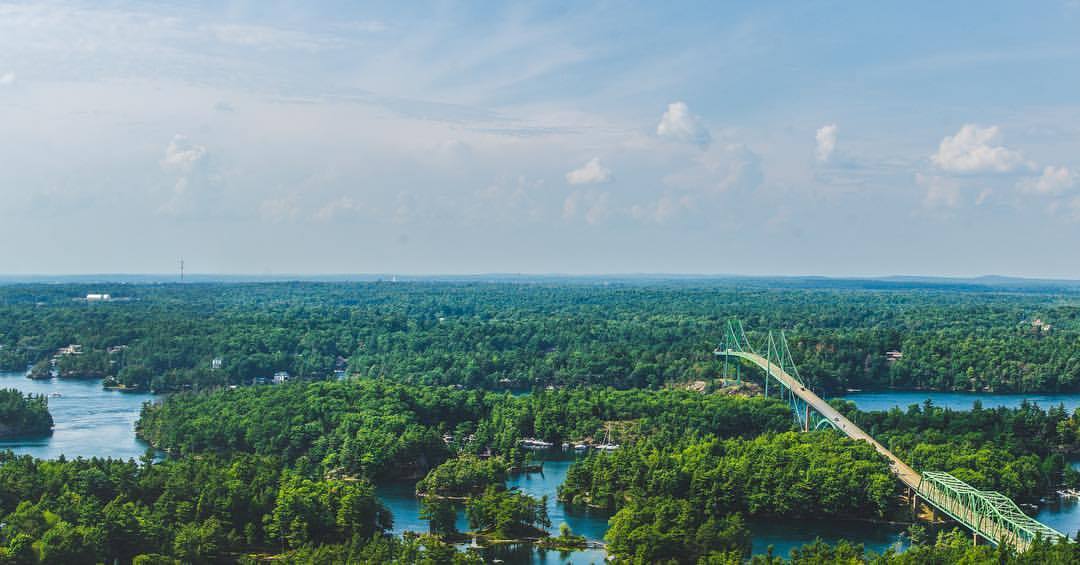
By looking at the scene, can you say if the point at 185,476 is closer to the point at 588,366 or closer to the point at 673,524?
the point at 673,524

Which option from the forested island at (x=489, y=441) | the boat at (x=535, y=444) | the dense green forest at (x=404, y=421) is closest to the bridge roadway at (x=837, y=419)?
the forested island at (x=489, y=441)

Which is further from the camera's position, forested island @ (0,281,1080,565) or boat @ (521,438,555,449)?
boat @ (521,438,555,449)

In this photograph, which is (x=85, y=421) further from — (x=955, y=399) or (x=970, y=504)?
(x=955, y=399)

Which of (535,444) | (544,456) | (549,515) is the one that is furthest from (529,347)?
(549,515)

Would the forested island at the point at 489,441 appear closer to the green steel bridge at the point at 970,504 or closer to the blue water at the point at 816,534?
the blue water at the point at 816,534

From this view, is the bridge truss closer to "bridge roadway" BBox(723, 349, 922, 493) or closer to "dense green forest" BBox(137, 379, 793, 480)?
"bridge roadway" BBox(723, 349, 922, 493)

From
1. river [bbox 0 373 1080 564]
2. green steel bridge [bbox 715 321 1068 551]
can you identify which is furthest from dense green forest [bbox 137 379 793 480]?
green steel bridge [bbox 715 321 1068 551]

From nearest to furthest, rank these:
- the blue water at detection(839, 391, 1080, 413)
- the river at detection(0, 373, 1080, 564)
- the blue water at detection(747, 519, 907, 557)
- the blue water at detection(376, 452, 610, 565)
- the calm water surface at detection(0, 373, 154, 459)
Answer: the blue water at detection(376, 452, 610, 565) < the blue water at detection(747, 519, 907, 557) < the river at detection(0, 373, 1080, 564) < the calm water surface at detection(0, 373, 154, 459) < the blue water at detection(839, 391, 1080, 413)
